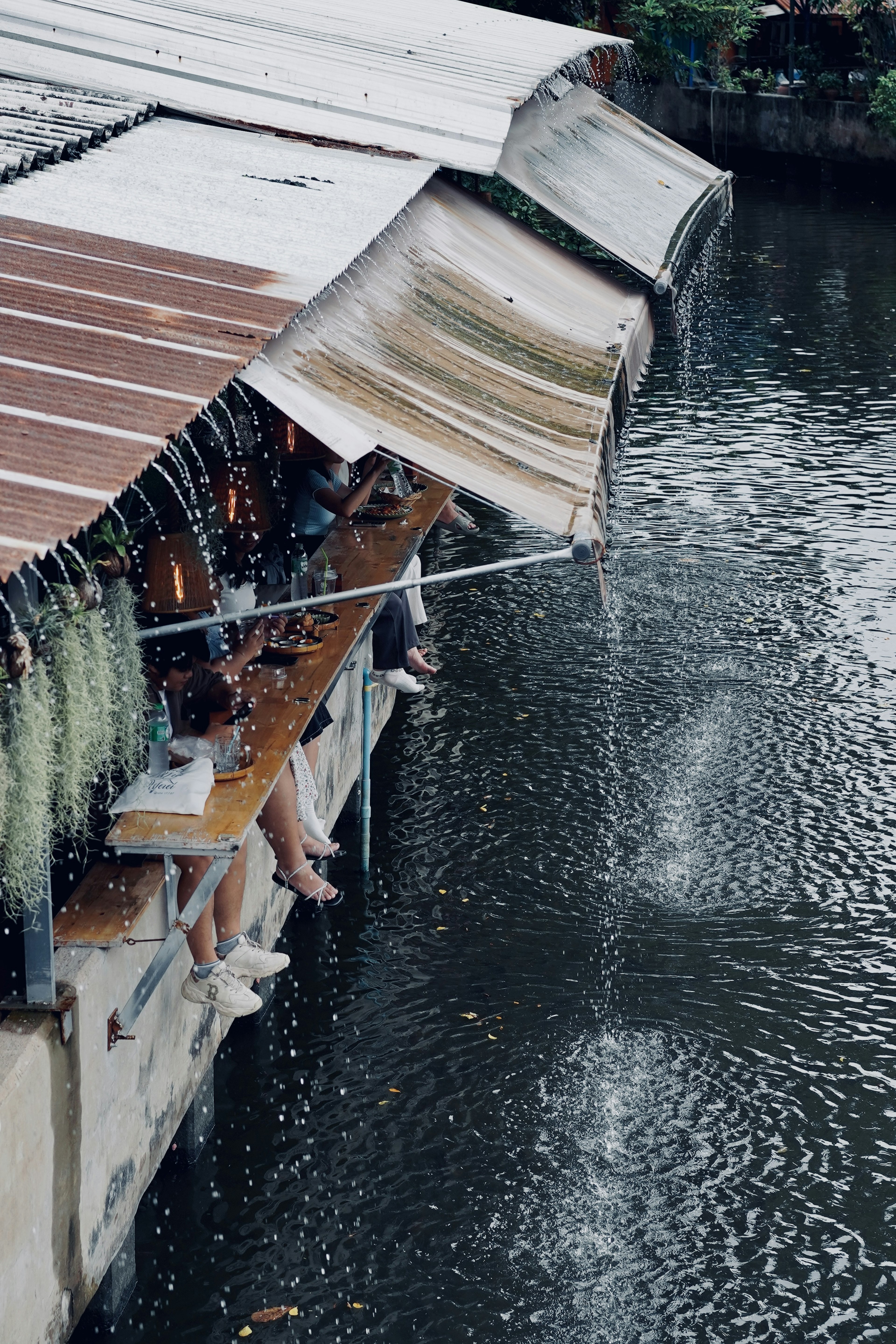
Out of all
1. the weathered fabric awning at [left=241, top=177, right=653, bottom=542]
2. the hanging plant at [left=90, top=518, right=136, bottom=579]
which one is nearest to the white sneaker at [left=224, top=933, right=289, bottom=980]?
the hanging plant at [left=90, top=518, right=136, bottom=579]

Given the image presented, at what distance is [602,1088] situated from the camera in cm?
636

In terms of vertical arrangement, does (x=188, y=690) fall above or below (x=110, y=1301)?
above

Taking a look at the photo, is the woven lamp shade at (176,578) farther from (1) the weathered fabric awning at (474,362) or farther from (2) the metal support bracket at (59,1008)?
(2) the metal support bracket at (59,1008)

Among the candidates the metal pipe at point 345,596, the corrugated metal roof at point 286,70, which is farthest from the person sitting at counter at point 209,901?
the corrugated metal roof at point 286,70

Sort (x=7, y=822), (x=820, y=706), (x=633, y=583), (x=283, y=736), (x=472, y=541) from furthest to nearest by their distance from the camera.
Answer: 1. (x=472, y=541)
2. (x=633, y=583)
3. (x=820, y=706)
4. (x=283, y=736)
5. (x=7, y=822)

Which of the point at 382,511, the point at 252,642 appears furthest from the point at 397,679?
the point at 252,642

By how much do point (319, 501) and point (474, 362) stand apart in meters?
1.43

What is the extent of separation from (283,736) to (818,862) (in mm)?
3335

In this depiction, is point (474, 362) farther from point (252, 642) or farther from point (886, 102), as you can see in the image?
point (886, 102)

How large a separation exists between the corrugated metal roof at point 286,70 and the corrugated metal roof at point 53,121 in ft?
0.69

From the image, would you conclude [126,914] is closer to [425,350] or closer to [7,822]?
[7,822]

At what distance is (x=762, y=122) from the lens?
33562mm

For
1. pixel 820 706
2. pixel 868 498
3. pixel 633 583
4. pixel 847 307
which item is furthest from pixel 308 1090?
pixel 847 307

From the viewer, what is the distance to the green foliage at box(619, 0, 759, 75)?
22.8 meters
